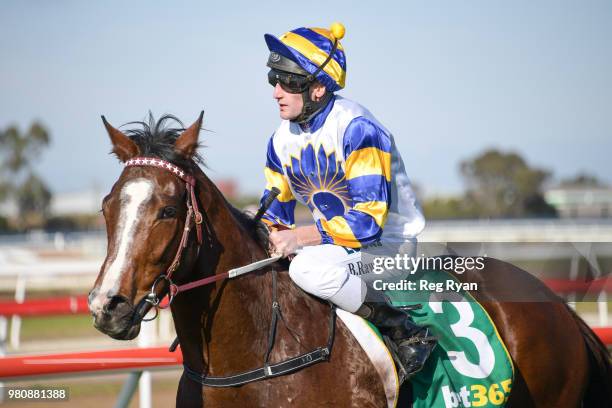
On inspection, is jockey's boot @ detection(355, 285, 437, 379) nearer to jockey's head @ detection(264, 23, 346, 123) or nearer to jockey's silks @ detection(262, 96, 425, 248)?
jockey's silks @ detection(262, 96, 425, 248)

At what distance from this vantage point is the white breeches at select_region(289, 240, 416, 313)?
2975 millimetres

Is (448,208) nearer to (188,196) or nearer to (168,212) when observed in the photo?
(188,196)

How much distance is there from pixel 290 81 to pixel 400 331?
1178mm

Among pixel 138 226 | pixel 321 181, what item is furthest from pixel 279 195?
pixel 138 226

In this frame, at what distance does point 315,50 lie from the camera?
10.5ft

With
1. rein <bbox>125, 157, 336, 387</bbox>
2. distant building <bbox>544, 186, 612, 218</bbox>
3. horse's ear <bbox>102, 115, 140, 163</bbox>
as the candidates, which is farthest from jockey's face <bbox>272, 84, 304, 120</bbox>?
distant building <bbox>544, 186, 612, 218</bbox>

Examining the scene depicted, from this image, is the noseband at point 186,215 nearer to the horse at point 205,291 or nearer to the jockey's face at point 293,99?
the horse at point 205,291

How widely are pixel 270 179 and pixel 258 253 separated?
502 mm

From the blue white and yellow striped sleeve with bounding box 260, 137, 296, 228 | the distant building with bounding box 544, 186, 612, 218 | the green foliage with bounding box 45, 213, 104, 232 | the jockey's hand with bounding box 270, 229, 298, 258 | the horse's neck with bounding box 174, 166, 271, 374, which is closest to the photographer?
the horse's neck with bounding box 174, 166, 271, 374

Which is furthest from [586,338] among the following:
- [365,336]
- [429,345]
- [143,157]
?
[143,157]

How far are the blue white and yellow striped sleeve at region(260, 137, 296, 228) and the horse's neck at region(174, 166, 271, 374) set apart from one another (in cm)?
50

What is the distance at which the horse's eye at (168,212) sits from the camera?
8.53 feet

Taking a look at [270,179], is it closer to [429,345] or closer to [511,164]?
[429,345]

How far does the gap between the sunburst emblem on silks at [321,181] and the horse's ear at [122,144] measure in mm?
794
